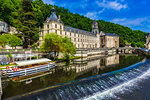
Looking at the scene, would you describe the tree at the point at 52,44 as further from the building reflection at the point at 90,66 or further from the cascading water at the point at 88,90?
the cascading water at the point at 88,90

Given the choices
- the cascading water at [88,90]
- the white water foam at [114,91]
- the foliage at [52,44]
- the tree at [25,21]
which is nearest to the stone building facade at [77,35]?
the tree at [25,21]

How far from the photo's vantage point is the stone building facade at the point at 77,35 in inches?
1944

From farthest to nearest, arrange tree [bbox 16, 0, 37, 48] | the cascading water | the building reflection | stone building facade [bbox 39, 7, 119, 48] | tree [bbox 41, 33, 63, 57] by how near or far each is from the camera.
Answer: stone building facade [bbox 39, 7, 119, 48] < tree [bbox 16, 0, 37, 48] < tree [bbox 41, 33, 63, 57] < the building reflection < the cascading water

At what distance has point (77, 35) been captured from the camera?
66.9 m

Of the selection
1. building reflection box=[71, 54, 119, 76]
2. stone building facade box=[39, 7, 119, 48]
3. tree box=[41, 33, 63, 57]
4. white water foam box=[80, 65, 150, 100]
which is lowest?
white water foam box=[80, 65, 150, 100]

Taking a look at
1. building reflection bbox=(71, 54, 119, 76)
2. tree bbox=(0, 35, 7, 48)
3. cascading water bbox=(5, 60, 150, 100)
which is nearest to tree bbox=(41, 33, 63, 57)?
building reflection bbox=(71, 54, 119, 76)

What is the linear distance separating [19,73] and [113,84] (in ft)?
60.2

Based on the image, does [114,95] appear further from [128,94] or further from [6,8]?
[6,8]

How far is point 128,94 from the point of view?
12359mm

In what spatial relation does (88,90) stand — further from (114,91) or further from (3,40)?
(3,40)

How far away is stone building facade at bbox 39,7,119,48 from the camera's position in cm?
4937

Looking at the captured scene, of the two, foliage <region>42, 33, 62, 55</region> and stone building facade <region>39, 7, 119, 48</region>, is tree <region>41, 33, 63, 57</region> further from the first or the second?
stone building facade <region>39, 7, 119, 48</region>

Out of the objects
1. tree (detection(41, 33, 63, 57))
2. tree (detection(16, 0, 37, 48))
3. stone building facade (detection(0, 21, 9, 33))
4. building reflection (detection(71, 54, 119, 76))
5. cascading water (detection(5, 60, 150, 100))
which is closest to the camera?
cascading water (detection(5, 60, 150, 100))

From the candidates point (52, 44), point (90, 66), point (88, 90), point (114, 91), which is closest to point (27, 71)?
point (52, 44)
